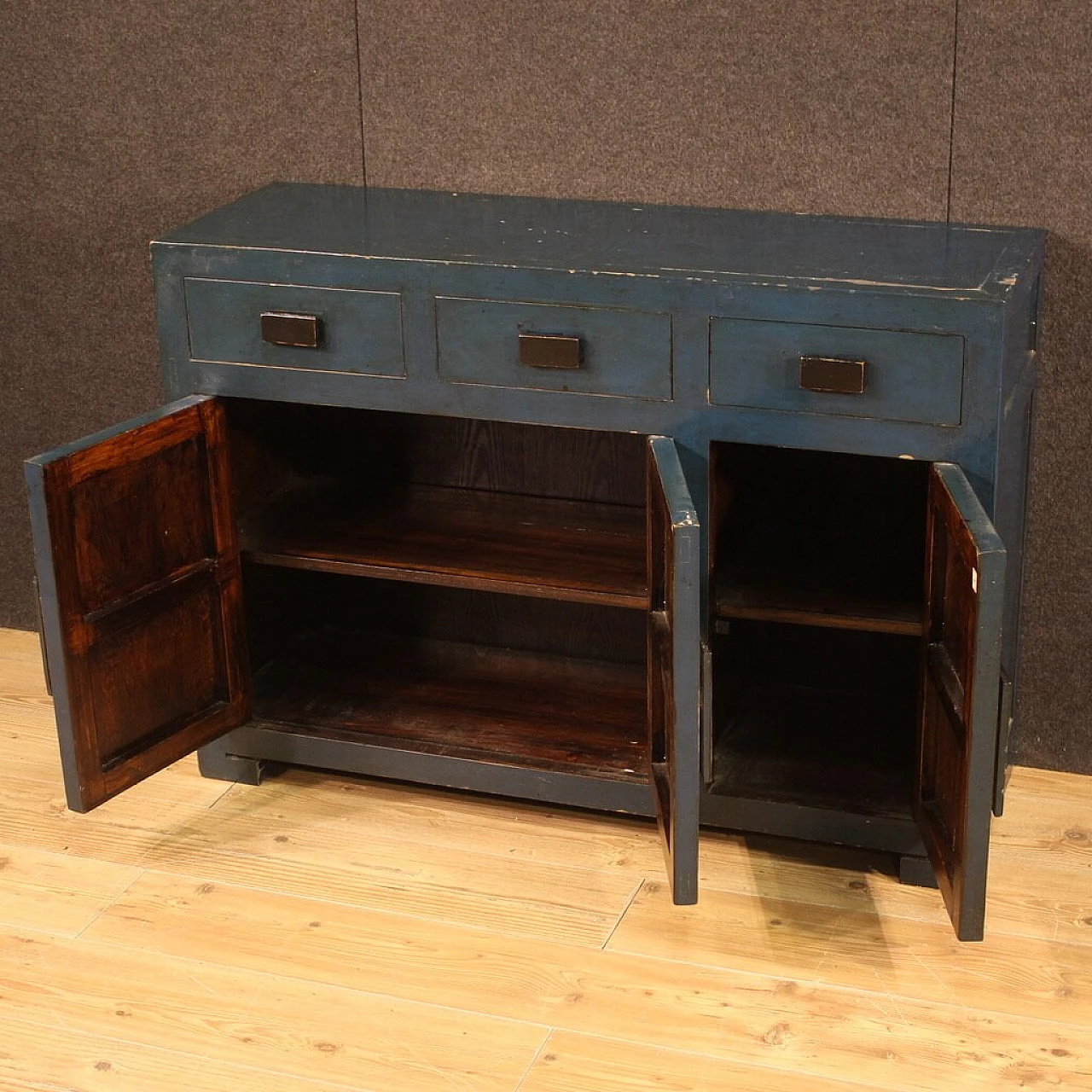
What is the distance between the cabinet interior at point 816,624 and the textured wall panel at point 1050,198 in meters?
0.20

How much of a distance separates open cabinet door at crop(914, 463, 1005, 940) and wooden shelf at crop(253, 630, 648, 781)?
1.62ft

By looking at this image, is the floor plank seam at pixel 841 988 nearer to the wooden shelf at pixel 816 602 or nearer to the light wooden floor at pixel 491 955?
the light wooden floor at pixel 491 955

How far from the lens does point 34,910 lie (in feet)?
7.91

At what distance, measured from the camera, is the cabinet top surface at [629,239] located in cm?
226

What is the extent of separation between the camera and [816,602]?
240 cm

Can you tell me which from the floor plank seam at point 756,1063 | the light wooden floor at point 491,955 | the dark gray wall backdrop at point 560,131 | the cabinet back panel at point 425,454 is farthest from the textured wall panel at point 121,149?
the floor plank seam at point 756,1063

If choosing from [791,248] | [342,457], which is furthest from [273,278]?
[791,248]

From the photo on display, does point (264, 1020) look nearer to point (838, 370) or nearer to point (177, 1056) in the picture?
point (177, 1056)

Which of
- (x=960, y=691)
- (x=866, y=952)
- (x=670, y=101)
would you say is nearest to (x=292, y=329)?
(x=670, y=101)

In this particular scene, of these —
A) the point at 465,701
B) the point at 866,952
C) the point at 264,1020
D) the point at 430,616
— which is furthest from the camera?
Answer: the point at 430,616

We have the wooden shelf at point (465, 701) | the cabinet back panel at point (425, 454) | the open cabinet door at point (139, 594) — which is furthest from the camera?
the cabinet back panel at point (425, 454)

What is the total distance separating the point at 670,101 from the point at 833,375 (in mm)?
643

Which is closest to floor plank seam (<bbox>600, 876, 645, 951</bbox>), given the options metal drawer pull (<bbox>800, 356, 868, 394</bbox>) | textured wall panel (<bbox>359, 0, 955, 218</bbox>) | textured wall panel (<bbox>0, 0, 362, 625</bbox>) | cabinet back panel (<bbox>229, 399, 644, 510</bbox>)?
cabinet back panel (<bbox>229, 399, 644, 510</bbox>)

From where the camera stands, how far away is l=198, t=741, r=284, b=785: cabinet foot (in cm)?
274
